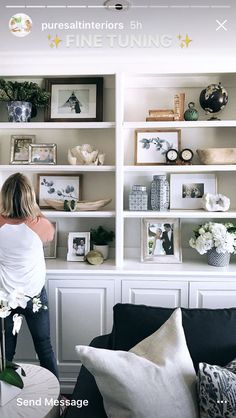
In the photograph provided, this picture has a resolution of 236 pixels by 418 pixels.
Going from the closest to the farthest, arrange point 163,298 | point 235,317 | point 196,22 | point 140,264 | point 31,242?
point 235,317, point 196,22, point 31,242, point 163,298, point 140,264

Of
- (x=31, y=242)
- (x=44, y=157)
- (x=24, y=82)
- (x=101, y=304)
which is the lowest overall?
(x=101, y=304)

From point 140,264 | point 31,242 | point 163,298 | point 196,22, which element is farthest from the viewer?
point 140,264

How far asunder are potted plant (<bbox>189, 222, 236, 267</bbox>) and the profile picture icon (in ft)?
5.47

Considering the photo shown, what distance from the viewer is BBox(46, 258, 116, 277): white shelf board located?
247 cm

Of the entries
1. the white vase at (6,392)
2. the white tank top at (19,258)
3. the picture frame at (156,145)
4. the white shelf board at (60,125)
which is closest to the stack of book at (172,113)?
the picture frame at (156,145)

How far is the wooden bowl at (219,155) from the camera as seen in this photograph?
2533 millimetres

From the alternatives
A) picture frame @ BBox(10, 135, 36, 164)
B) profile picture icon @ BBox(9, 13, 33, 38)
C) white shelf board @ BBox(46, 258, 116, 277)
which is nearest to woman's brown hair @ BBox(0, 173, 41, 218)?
white shelf board @ BBox(46, 258, 116, 277)

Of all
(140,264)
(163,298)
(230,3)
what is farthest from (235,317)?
(230,3)

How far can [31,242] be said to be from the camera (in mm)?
2049

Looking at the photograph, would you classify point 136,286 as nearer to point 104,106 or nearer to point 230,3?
point 104,106

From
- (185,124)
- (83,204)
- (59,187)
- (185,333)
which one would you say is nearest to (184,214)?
(185,124)

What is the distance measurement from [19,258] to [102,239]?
834 mm

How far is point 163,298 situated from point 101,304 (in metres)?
0.43

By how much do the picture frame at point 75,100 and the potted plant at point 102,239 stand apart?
843mm
